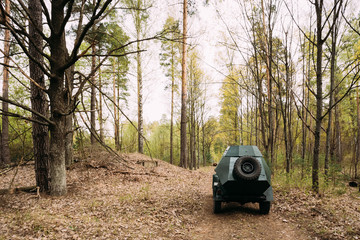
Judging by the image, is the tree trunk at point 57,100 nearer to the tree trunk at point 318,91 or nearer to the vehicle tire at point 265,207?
the vehicle tire at point 265,207

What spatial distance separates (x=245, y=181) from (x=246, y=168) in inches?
13.1

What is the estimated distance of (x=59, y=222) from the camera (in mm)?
3793

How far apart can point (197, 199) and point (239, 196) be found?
229 cm

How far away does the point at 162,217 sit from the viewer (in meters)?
4.94

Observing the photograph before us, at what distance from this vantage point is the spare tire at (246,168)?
4.56 metres

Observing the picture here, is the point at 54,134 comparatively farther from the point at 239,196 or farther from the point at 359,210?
the point at 359,210

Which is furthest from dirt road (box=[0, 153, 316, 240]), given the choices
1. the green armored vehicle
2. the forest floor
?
the green armored vehicle

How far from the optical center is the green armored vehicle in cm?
461

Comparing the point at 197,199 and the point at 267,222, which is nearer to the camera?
the point at 267,222

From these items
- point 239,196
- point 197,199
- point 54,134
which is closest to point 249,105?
point 197,199

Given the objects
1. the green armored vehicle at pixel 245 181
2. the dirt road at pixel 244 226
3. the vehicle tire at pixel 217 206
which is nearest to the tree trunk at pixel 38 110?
the dirt road at pixel 244 226

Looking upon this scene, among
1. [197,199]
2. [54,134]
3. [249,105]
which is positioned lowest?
[197,199]

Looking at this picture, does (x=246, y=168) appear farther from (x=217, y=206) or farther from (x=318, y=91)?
(x=318, y=91)

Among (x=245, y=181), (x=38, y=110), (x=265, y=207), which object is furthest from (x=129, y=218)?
(x=38, y=110)
